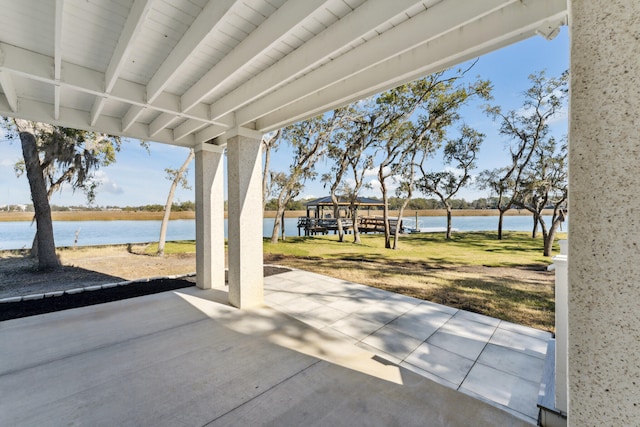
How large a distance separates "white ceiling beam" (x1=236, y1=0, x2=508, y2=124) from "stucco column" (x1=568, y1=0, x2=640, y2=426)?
116 cm

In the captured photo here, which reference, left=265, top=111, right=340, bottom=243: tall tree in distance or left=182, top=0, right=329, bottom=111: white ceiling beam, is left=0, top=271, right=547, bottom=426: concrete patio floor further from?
left=265, top=111, right=340, bottom=243: tall tree in distance

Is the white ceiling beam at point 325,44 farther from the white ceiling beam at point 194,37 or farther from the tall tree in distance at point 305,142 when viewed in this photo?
the tall tree in distance at point 305,142

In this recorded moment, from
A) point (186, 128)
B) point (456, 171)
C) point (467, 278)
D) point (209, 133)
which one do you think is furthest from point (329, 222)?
point (186, 128)

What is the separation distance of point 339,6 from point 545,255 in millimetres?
13682

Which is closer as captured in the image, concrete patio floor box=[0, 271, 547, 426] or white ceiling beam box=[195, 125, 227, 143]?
concrete patio floor box=[0, 271, 547, 426]

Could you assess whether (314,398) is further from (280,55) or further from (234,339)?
(280,55)

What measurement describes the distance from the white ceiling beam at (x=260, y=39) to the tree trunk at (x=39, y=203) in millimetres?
7286

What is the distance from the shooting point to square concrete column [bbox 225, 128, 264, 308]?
13.7 ft

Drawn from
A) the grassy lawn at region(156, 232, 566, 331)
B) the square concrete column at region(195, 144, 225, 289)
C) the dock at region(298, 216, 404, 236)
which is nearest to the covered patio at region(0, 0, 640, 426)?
the square concrete column at region(195, 144, 225, 289)

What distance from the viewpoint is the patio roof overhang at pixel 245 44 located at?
1888mm

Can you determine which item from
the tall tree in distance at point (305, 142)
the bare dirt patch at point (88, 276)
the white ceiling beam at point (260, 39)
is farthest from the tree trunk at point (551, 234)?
the white ceiling beam at point (260, 39)

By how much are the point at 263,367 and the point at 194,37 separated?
124 inches

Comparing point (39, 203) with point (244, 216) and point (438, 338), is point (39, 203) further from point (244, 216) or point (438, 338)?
point (438, 338)

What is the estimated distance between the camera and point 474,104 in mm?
12375
